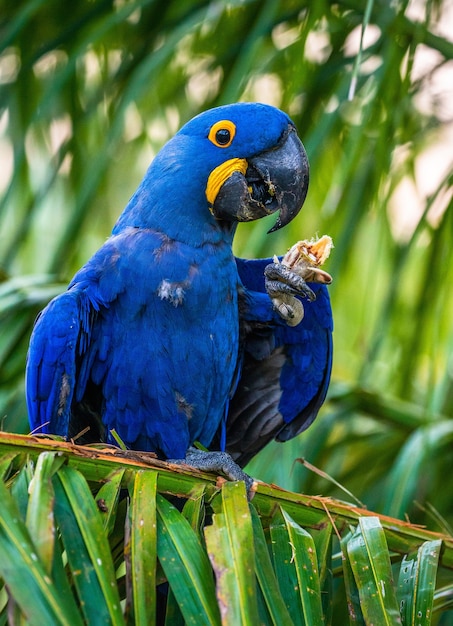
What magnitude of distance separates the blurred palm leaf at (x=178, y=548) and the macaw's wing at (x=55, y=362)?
16.2 inches

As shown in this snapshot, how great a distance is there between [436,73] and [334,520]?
1.46m

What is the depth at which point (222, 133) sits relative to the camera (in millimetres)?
1776

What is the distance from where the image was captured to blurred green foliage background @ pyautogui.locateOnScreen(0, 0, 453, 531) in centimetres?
202

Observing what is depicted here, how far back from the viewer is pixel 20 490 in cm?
110

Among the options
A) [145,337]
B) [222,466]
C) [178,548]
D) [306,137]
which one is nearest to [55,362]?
[145,337]

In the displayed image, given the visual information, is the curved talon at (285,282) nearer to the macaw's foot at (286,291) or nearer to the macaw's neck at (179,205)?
the macaw's foot at (286,291)

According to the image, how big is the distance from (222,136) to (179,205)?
0.57 ft

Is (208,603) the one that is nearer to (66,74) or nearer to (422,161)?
(66,74)

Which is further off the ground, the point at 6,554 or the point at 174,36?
the point at 174,36

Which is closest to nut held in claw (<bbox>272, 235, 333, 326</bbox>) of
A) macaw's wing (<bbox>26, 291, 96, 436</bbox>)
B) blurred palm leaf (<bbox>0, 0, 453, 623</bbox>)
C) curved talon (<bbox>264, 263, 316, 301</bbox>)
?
curved talon (<bbox>264, 263, 316, 301</bbox>)

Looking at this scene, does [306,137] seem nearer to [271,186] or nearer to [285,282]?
[271,186]

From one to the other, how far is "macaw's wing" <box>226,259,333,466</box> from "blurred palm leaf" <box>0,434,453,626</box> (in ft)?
2.16

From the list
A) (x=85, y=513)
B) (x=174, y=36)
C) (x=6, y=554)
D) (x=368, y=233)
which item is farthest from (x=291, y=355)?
(x=368, y=233)

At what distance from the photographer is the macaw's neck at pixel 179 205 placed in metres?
1.79
